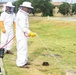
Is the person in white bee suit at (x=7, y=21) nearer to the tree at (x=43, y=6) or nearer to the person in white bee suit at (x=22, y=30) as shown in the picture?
the person in white bee suit at (x=22, y=30)

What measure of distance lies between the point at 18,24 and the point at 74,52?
419 cm

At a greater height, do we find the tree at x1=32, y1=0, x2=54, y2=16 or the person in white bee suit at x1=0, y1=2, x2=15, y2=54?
the person in white bee suit at x1=0, y1=2, x2=15, y2=54

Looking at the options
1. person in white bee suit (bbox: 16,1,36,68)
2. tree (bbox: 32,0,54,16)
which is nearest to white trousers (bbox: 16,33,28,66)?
person in white bee suit (bbox: 16,1,36,68)

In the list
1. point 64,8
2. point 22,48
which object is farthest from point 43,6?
point 22,48

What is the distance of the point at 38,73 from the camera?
925 cm

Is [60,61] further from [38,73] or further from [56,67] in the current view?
[38,73]

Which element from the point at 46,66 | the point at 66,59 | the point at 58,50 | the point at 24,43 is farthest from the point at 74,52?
the point at 24,43

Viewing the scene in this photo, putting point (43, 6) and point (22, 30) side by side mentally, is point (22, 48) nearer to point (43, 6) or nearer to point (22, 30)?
point (22, 30)

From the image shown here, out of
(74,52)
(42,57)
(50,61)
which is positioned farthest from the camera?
(74,52)

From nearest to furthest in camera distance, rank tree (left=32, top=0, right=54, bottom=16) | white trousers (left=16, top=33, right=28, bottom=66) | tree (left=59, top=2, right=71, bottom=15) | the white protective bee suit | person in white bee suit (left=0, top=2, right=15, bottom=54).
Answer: the white protective bee suit < white trousers (left=16, top=33, right=28, bottom=66) < person in white bee suit (left=0, top=2, right=15, bottom=54) < tree (left=32, top=0, right=54, bottom=16) < tree (left=59, top=2, right=71, bottom=15)

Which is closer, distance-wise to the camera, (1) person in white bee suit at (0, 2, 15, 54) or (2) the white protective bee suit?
(2) the white protective bee suit

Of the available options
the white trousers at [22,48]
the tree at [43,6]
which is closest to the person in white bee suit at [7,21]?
the white trousers at [22,48]

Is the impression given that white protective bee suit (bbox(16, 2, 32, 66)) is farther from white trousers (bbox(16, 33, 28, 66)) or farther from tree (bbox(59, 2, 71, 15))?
tree (bbox(59, 2, 71, 15))

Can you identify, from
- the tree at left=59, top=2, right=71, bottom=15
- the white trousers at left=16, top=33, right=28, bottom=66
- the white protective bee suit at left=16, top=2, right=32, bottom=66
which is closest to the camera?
the white protective bee suit at left=16, top=2, right=32, bottom=66
